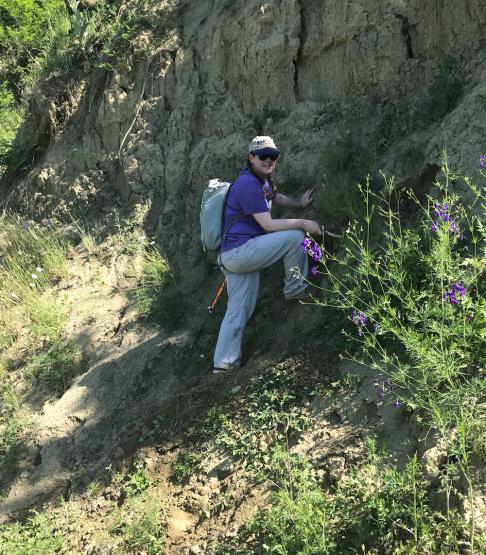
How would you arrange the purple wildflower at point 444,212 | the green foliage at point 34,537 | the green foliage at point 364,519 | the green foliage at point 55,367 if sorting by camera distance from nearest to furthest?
the green foliage at point 364,519 → the purple wildflower at point 444,212 → the green foliage at point 34,537 → the green foliage at point 55,367

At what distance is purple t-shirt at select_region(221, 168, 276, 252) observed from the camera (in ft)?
16.5

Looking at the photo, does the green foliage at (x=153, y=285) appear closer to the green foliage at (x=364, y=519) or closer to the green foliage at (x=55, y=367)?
the green foliage at (x=55, y=367)

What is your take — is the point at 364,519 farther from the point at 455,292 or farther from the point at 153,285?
the point at 153,285

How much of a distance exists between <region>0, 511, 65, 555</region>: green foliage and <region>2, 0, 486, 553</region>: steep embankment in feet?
1.06

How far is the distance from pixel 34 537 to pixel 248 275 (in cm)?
273

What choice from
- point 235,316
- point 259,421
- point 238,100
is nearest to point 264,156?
point 235,316

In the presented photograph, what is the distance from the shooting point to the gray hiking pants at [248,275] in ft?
16.5

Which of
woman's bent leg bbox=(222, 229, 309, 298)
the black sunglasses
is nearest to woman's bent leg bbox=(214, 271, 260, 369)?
woman's bent leg bbox=(222, 229, 309, 298)

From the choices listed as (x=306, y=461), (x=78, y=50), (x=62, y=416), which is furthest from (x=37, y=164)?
(x=306, y=461)

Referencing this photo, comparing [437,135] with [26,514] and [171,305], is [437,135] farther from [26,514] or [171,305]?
[26,514]

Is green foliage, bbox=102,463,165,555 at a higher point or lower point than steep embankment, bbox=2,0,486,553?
lower

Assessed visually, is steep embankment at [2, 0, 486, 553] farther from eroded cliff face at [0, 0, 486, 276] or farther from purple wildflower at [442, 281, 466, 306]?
purple wildflower at [442, 281, 466, 306]

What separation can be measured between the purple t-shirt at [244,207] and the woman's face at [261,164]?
63 mm

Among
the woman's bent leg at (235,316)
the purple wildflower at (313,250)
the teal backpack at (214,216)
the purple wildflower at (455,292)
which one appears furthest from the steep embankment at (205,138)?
the purple wildflower at (455,292)
